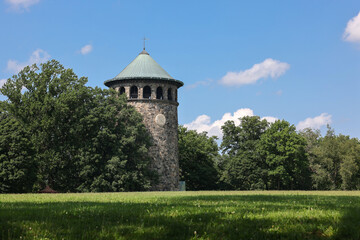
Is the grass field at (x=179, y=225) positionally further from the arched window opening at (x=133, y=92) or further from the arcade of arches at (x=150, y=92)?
the arched window opening at (x=133, y=92)

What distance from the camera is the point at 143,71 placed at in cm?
5303

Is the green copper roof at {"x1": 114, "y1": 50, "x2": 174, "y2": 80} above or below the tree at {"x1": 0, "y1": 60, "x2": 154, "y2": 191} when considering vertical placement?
above

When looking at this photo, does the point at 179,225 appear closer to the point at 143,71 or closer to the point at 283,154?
the point at 143,71

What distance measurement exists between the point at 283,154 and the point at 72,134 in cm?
2833

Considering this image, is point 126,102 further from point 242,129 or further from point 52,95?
point 242,129

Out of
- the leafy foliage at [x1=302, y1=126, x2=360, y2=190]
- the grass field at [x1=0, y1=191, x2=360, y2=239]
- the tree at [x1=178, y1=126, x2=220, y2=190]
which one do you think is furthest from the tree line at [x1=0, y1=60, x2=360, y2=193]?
the grass field at [x1=0, y1=191, x2=360, y2=239]

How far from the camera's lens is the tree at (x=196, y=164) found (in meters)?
63.4

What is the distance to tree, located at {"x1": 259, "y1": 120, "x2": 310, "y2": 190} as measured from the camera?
57.2m

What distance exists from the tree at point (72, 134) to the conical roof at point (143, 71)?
620 cm

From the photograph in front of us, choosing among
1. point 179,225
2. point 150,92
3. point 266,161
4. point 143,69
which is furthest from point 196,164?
point 179,225

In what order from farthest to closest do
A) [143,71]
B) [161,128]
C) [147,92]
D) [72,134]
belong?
[147,92] → [143,71] → [161,128] → [72,134]

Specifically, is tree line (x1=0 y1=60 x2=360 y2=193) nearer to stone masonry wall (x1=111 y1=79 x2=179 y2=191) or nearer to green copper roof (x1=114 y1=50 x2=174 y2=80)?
stone masonry wall (x1=111 y1=79 x2=179 y2=191)

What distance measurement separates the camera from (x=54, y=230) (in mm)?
7664

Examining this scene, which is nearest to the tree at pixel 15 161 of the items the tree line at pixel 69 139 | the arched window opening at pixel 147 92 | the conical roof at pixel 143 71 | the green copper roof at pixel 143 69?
the tree line at pixel 69 139
